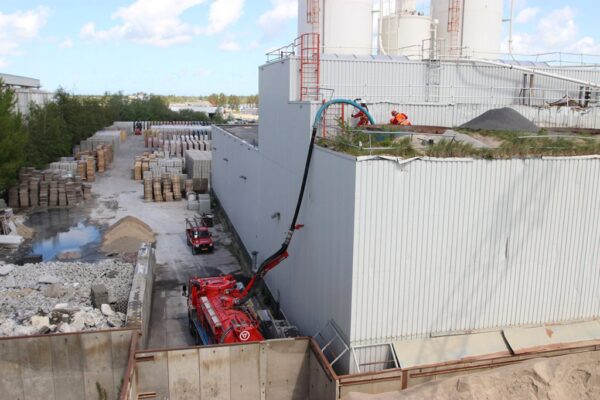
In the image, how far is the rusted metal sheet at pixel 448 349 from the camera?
11.6 meters

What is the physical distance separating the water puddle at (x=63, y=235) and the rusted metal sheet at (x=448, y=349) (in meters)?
16.8

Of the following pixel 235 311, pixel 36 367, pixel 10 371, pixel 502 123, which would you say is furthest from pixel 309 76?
pixel 10 371

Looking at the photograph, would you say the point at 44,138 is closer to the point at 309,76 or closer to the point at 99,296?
the point at 99,296

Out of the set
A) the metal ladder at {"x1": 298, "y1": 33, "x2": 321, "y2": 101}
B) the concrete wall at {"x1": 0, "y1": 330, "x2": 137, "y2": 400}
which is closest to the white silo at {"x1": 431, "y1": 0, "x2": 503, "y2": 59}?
the metal ladder at {"x1": 298, "y1": 33, "x2": 321, "y2": 101}

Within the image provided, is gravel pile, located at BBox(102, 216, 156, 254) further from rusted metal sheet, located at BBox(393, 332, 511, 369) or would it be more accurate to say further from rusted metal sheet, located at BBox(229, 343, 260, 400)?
rusted metal sheet, located at BBox(393, 332, 511, 369)

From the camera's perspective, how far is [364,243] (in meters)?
11.1

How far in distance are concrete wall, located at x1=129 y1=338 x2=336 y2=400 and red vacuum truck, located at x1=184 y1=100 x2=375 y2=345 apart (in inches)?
43.9

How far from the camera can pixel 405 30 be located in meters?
24.5

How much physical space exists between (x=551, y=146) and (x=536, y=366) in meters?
4.85

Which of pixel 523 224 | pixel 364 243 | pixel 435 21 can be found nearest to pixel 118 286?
pixel 364 243

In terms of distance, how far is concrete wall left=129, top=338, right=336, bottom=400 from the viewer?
12.1 metres

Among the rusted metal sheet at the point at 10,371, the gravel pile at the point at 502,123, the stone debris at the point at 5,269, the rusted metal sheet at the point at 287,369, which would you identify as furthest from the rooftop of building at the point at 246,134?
the rusted metal sheet at the point at 10,371

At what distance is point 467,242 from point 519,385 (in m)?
3.06

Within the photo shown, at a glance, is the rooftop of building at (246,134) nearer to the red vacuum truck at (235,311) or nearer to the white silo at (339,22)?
the white silo at (339,22)
